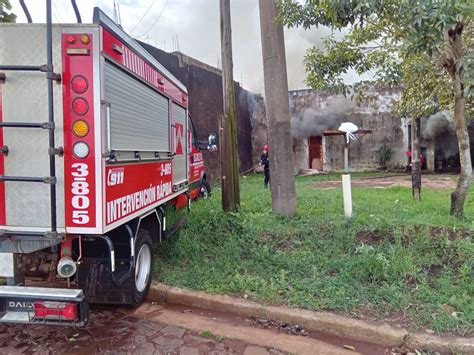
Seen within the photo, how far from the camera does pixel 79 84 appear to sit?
286 centimetres

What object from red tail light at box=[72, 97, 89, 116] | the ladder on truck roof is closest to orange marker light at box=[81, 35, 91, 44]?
the ladder on truck roof

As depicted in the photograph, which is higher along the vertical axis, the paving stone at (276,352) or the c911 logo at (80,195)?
the c911 logo at (80,195)

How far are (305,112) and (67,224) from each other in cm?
2060

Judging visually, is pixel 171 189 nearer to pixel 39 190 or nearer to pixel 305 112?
pixel 39 190

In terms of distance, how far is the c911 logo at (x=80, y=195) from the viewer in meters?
2.90

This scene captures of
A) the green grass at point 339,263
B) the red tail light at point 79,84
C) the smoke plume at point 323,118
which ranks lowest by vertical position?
the green grass at point 339,263

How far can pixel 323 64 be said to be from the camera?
7.07m

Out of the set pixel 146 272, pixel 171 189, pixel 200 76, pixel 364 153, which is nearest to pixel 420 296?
pixel 146 272

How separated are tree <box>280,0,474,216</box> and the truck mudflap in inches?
150

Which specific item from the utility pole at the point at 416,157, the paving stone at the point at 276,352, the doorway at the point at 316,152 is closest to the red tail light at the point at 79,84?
the paving stone at the point at 276,352

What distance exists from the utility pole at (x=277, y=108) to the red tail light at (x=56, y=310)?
4.54m

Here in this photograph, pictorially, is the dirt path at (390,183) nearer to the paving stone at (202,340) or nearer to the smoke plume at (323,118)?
the smoke plume at (323,118)

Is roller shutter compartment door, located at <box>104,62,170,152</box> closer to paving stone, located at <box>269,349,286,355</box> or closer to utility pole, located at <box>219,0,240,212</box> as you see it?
utility pole, located at <box>219,0,240,212</box>

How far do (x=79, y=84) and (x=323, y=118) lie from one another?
20.4 m
